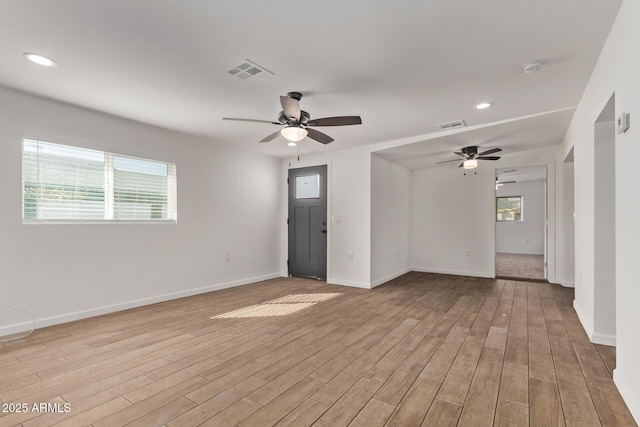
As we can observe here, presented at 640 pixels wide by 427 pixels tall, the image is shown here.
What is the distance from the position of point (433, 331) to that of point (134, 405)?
267cm

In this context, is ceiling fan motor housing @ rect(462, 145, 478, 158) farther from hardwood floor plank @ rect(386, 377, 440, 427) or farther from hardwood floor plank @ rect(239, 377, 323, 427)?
hardwood floor plank @ rect(239, 377, 323, 427)

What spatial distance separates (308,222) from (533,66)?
166 inches

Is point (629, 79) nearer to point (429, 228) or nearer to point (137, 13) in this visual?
point (137, 13)

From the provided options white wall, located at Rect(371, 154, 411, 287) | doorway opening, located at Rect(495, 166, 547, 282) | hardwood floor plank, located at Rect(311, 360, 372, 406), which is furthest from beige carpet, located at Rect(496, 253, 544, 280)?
hardwood floor plank, located at Rect(311, 360, 372, 406)

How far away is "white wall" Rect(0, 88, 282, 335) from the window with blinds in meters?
0.11

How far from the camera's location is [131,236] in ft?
12.9

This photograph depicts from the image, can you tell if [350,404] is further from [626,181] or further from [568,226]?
[568,226]

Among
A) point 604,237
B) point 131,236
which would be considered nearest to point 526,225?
point 604,237

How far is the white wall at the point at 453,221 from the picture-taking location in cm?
600

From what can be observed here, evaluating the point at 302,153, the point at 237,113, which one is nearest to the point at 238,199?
the point at 302,153

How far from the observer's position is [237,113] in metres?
3.64

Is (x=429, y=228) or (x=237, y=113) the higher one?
(x=237, y=113)

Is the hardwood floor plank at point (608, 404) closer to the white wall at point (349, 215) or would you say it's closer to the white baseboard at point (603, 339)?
the white baseboard at point (603, 339)

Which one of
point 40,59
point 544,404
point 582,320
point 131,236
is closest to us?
point 544,404
